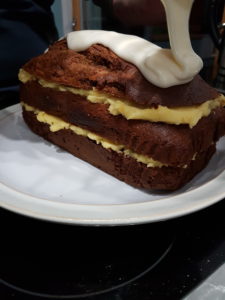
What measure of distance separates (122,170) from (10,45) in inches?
38.0

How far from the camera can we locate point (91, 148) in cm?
117

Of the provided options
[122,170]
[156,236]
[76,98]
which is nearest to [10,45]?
[76,98]

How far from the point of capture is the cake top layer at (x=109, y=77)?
38.1 inches

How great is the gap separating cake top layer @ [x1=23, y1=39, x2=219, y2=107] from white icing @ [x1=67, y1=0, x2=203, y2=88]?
0.02m

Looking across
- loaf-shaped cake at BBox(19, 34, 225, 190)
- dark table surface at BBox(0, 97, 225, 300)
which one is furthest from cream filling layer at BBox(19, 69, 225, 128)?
dark table surface at BBox(0, 97, 225, 300)

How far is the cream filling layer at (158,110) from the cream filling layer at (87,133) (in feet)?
0.37

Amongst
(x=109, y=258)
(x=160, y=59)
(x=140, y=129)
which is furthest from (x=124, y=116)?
(x=109, y=258)

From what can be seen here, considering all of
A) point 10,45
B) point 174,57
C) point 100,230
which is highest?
point 174,57

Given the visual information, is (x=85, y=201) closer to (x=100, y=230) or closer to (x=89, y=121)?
(x=100, y=230)

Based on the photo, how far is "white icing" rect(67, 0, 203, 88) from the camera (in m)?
0.87

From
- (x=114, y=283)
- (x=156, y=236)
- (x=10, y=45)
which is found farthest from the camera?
(x=10, y=45)

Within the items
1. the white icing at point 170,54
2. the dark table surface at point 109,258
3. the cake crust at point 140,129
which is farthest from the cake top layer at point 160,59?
the dark table surface at point 109,258

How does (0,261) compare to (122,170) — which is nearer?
(0,261)

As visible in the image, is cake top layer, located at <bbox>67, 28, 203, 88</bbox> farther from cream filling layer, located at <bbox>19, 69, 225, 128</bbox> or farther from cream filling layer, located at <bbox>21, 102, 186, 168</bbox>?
cream filling layer, located at <bbox>21, 102, 186, 168</bbox>
